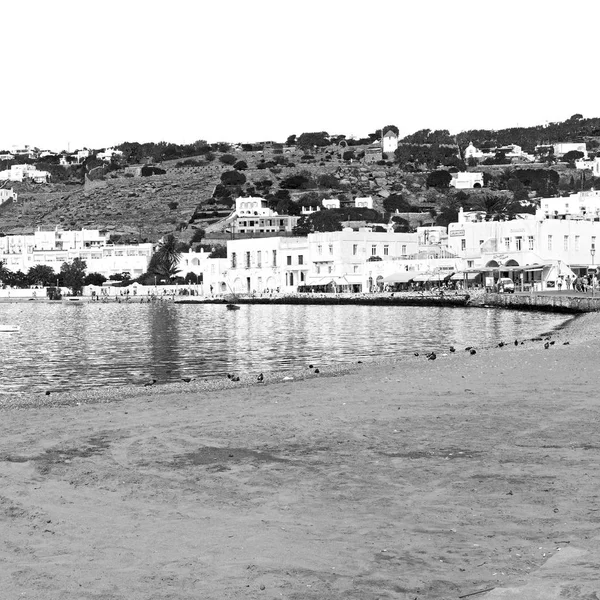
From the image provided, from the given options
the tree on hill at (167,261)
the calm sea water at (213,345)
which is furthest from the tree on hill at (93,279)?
the calm sea water at (213,345)

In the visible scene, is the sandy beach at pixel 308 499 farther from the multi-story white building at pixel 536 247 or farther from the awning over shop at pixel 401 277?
the awning over shop at pixel 401 277

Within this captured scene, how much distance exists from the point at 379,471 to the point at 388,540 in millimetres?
2482

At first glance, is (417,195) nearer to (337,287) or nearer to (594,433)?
(337,287)

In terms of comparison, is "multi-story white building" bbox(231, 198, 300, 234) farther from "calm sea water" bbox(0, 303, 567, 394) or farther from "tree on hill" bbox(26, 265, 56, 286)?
"calm sea water" bbox(0, 303, 567, 394)

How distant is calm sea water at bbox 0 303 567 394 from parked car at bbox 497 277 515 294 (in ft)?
83.1

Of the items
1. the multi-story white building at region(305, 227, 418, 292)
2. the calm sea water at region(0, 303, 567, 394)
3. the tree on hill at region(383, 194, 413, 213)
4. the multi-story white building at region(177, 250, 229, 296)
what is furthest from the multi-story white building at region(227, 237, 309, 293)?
the tree on hill at region(383, 194, 413, 213)

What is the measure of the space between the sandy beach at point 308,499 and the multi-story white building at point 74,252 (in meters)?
131

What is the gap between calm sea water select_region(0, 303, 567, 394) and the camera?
88.9ft

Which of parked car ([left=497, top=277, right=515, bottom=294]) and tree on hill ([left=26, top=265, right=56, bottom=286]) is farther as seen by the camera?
tree on hill ([left=26, top=265, right=56, bottom=286])

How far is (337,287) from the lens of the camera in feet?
334

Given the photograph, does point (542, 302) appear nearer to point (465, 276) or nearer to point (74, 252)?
point (465, 276)

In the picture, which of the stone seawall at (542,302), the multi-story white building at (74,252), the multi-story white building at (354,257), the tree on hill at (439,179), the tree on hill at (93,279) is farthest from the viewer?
the tree on hill at (439,179)

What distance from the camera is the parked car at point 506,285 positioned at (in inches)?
3342

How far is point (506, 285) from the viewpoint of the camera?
8600cm
